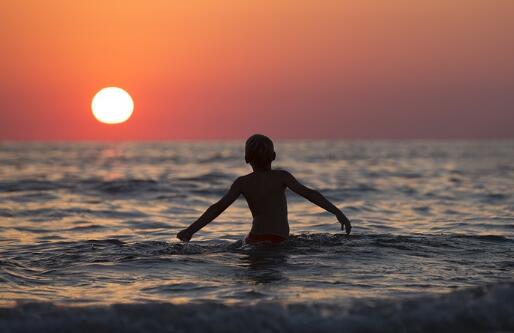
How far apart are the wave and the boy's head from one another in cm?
269

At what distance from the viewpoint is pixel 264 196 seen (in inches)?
326

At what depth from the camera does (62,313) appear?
17.5 ft

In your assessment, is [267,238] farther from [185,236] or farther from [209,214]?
[185,236]

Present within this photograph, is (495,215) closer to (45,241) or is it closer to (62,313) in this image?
(45,241)

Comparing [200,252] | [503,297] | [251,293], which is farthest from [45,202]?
[503,297]

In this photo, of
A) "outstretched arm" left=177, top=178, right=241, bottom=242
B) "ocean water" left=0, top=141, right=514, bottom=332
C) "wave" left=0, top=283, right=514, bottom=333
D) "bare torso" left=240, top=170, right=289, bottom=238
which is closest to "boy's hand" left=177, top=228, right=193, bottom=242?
"outstretched arm" left=177, top=178, right=241, bottom=242

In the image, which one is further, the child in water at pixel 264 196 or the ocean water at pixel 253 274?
the child in water at pixel 264 196

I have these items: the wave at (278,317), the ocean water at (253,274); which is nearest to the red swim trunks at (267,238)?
the ocean water at (253,274)

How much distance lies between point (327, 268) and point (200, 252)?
1.78m

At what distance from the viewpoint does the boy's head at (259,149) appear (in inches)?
313

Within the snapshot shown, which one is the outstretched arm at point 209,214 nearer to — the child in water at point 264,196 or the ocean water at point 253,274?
the child in water at point 264,196

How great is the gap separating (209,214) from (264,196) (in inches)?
27.4

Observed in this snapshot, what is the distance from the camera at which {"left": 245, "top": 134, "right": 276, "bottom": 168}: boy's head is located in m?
7.96

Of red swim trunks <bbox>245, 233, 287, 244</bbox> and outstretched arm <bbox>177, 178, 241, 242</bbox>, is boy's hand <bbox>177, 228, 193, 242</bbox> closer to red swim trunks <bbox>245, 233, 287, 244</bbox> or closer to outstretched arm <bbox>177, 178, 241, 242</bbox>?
outstretched arm <bbox>177, 178, 241, 242</bbox>
